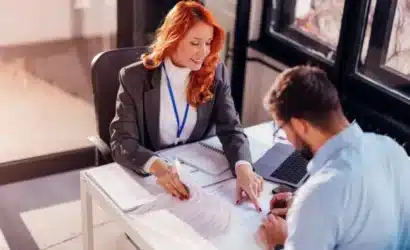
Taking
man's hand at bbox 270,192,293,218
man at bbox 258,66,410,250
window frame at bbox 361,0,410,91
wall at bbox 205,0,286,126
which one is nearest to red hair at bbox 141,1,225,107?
man's hand at bbox 270,192,293,218

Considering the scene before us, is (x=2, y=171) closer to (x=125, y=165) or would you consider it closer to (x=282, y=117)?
(x=125, y=165)

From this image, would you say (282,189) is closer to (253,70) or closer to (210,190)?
(210,190)

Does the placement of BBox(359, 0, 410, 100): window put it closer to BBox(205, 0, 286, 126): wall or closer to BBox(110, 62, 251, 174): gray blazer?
BBox(205, 0, 286, 126): wall

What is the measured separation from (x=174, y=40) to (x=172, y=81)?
16cm

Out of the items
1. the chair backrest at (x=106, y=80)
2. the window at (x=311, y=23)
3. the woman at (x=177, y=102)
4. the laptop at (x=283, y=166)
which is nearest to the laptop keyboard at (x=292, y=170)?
the laptop at (x=283, y=166)

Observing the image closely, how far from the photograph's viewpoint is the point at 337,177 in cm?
138

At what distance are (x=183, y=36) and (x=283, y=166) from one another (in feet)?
1.87

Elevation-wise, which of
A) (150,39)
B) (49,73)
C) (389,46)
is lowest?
(49,73)

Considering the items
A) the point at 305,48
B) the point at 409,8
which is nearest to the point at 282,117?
the point at 409,8

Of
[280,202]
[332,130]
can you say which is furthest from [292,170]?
[332,130]

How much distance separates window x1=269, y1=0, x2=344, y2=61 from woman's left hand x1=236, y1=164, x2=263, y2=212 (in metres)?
1.15

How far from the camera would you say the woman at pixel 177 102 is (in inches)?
79.7

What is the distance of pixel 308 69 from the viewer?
4.90ft

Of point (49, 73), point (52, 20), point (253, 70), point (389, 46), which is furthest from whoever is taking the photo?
point (49, 73)
